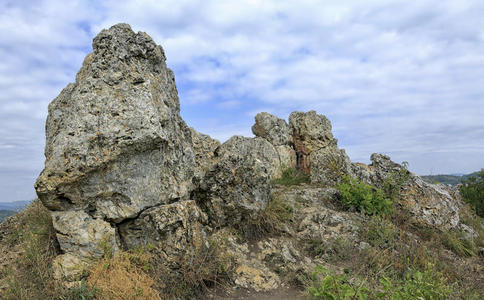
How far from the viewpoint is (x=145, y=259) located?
5355 mm

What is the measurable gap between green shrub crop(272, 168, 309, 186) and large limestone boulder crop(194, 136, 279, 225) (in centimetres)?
535

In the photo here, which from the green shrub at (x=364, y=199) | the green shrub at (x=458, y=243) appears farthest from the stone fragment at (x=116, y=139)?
the green shrub at (x=458, y=243)

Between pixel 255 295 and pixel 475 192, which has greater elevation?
pixel 475 192

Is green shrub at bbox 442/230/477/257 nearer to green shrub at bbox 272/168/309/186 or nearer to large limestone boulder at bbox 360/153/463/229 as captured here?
large limestone boulder at bbox 360/153/463/229

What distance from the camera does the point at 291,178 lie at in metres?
13.6

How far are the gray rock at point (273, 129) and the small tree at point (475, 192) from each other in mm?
8342

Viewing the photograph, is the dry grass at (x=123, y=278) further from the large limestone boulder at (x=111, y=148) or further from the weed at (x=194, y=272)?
the large limestone boulder at (x=111, y=148)

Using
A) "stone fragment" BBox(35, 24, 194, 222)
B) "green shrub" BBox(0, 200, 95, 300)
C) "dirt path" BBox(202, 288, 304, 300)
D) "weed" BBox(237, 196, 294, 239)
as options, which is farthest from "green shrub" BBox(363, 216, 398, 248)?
"green shrub" BBox(0, 200, 95, 300)

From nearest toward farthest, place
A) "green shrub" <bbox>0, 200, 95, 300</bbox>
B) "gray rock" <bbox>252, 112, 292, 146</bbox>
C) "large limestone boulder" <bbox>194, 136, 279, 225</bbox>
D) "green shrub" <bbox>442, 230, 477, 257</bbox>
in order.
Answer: "green shrub" <bbox>0, 200, 95, 300</bbox> < "large limestone boulder" <bbox>194, 136, 279, 225</bbox> < "green shrub" <bbox>442, 230, 477, 257</bbox> < "gray rock" <bbox>252, 112, 292, 146</bbox>

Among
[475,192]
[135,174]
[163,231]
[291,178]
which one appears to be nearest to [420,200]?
[291,178]

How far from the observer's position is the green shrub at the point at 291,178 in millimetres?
12711

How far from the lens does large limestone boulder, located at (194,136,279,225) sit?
7.04m

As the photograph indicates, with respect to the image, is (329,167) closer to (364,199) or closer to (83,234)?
(364,199)

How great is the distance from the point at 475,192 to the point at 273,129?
377 inches
